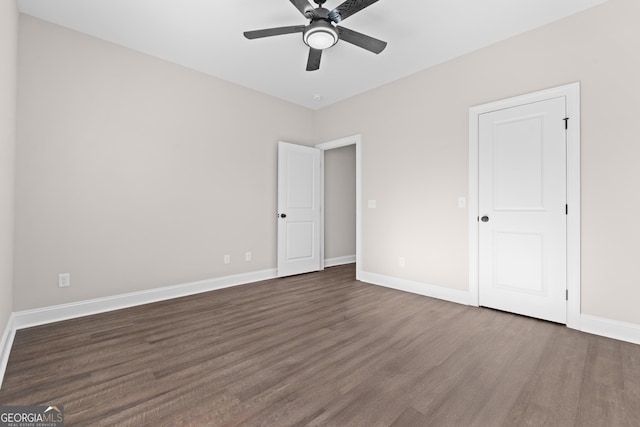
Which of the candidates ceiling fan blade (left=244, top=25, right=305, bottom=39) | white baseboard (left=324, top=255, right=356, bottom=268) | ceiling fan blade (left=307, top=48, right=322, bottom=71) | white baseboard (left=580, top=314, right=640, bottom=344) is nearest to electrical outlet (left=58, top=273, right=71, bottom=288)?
ceiling fan blade (left=244, top=25, right=305, bottom=39)

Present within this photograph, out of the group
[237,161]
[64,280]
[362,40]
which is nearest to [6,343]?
[64,280]

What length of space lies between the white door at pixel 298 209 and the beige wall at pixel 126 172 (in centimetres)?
32

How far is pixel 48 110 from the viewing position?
2.75 metres

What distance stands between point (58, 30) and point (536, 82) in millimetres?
4737

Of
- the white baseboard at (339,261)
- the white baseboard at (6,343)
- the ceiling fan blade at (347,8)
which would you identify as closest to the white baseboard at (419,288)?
the white baseboard at (339,261)

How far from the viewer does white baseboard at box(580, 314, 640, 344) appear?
2301 millimetres

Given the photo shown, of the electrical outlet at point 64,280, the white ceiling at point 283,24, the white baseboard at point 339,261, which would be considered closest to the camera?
the white ceiling at point 283,24

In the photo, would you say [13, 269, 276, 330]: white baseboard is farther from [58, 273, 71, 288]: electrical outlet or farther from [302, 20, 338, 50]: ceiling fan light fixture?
[302, 20, 338, 50]: ceiling fan light fixture

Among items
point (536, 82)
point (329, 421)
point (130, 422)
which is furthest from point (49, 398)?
point (536, 82)

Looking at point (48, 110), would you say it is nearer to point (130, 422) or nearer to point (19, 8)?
point (19, 8)

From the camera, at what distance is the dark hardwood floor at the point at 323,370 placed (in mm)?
1493

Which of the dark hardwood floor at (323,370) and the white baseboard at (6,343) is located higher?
the white baseboard at (6,343)

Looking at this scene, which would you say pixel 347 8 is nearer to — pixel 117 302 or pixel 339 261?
pixel 117 302

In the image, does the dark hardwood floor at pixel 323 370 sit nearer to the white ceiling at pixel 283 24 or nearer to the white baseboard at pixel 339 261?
the white baseboard at pixel 339 261
